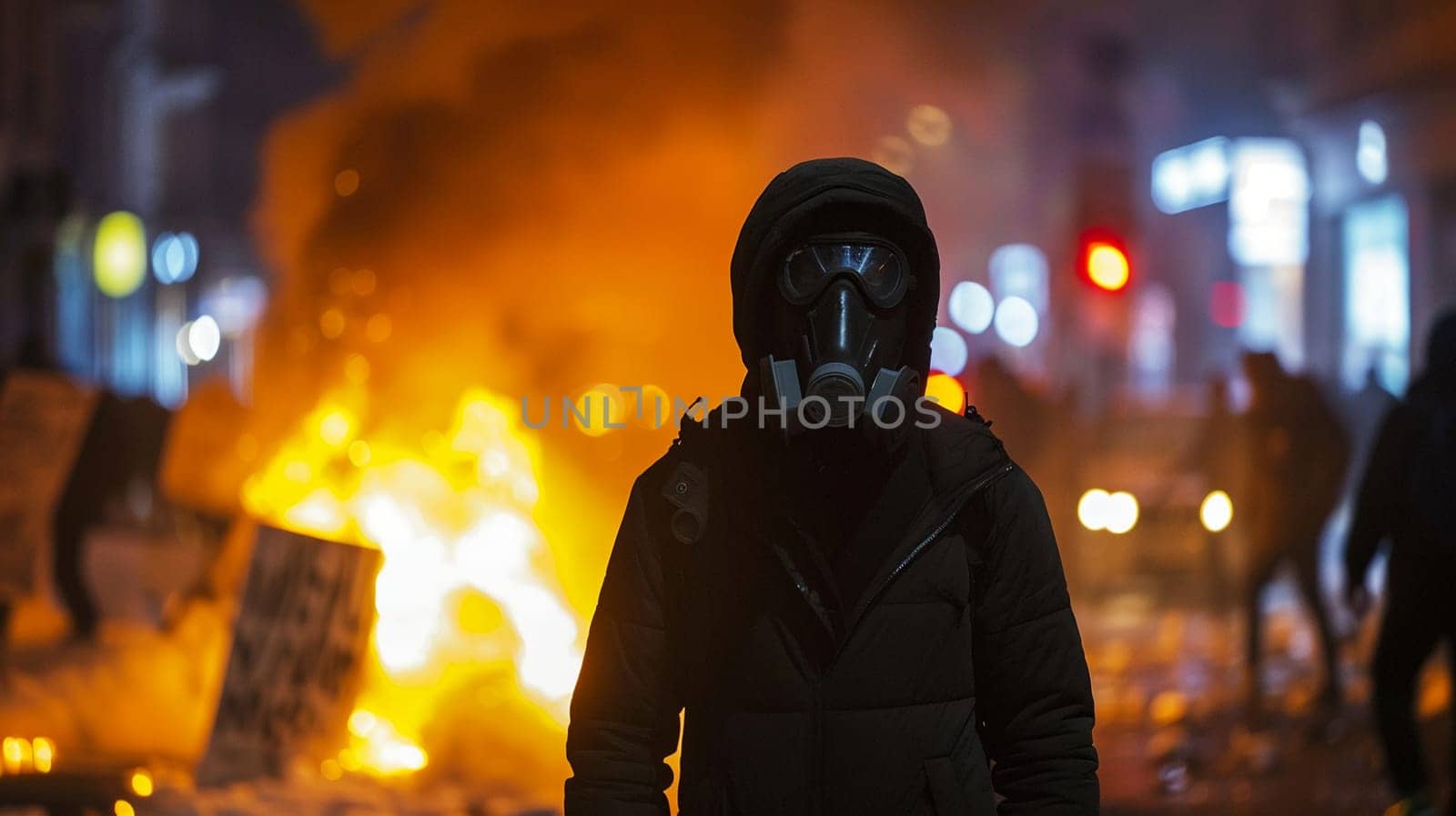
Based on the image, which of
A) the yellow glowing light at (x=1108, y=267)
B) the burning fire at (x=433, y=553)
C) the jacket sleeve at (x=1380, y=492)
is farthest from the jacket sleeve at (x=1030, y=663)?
the yellow glowing light at (x=1108, y=267)

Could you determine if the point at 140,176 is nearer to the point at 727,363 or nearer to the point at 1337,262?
the point at 1337,262

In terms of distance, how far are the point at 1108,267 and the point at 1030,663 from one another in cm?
850

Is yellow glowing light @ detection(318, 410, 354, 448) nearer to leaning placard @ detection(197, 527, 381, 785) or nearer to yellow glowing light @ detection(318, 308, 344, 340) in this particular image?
yellow glowing light @ detection(318, 308, 344, 340)

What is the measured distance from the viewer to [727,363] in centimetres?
811

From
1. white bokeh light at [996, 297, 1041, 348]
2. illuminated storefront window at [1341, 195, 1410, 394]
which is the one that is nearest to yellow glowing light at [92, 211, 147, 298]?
white bokeh light at [996, 297, 1041, 348]

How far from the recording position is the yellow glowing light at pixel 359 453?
8.27 m

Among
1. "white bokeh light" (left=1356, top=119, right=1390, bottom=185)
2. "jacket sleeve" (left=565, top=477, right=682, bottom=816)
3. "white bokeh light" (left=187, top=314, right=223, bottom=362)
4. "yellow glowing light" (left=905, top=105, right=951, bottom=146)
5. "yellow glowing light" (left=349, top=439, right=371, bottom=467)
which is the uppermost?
"white bokeh light" (left=187, top=314, right=223, bottom=362)

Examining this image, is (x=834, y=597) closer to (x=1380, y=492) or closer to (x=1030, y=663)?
(x=1030, y=663)

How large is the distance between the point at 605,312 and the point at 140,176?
30.9 metres

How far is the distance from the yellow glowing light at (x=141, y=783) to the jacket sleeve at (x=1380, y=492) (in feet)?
15.4

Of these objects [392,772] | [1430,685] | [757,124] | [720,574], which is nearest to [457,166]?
[757,124]

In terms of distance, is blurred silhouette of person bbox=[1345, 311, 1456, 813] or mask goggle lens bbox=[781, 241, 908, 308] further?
blurred silhouette of person bbox=[1345, 311, 1456, 813]

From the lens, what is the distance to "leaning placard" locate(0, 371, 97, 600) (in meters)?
9.37

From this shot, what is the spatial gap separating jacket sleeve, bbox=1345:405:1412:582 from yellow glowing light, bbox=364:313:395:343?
5.65 meters
